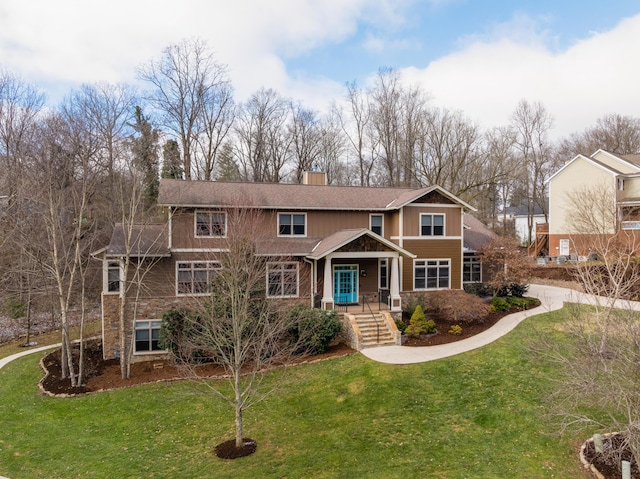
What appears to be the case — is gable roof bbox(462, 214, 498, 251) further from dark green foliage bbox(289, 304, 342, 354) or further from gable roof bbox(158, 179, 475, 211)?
dark green foliage bbox(289, 304, 342, 354)

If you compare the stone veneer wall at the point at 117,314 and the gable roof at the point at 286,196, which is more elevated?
the gable roof at the point at 286,196

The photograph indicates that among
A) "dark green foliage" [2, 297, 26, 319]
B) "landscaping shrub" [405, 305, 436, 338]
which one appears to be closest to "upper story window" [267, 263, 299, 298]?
"landscaping shrub" [405, 305, 436, 338]

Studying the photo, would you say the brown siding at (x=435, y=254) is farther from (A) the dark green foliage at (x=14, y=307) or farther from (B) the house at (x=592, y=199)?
(A) the dark green foliage at (x=14, y=307)

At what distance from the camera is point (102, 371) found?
54.5ft

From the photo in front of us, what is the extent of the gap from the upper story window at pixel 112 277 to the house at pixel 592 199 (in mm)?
27142

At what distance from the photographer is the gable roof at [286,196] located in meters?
18.8

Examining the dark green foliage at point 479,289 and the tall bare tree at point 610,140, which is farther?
the tall bare tree at point 610,140

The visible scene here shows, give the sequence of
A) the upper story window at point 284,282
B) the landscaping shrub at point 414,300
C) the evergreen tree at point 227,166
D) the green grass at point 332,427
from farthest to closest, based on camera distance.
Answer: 1. the evergreen tree at point 227,166
2. the landscaping shrub at point 414,300
3. the upper story window at point 284,282
4. the green grass at point 332,427

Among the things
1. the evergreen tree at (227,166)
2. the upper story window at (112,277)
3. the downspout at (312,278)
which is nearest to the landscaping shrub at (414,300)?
the downspout at (312,278)

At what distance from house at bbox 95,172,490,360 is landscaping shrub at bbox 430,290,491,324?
1847 mm

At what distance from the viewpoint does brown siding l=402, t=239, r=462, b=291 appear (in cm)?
2056

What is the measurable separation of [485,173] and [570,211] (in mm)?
7718

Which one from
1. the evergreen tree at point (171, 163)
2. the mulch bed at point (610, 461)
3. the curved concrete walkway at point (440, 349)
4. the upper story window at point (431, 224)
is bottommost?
the mulch bed at point (610, 461)

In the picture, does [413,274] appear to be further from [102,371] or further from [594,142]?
[594,142]
